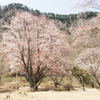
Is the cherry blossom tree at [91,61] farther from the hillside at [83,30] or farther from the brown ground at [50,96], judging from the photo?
the brown ground at [50,96]

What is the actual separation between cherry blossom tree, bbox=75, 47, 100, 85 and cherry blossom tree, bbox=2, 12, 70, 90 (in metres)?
6.50

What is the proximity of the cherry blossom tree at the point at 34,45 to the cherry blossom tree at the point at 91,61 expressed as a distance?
650 cm

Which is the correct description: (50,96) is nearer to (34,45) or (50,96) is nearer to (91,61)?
(34,45)

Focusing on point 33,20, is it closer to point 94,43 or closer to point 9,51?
point 9,51

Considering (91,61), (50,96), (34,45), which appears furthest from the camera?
(91,61)

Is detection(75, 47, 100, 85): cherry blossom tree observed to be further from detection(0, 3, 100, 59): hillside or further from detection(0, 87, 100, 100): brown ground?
detection(0, 87, 100, 100): brown ground

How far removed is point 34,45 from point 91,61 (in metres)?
11.5

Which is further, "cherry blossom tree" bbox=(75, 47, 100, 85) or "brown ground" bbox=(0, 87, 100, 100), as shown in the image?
"cherry blossom tree" bbox=(75, 47, 100, 85)

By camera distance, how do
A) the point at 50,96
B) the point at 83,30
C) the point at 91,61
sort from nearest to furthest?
the point at 50,96 → the point at 83,30 → the point at 91,61

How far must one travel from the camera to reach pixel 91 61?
16484mm

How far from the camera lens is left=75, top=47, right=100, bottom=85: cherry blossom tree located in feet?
50.7

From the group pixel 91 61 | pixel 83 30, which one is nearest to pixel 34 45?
pixel 83 30

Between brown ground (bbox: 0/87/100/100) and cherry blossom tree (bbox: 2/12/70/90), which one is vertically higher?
cherry blossom tree (bbox: 2/12/70/90)

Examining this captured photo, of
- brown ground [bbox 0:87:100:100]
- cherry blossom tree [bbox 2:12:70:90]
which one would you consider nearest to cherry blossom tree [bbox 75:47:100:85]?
cherry blossom tree [bbox 2:12:70:90]
